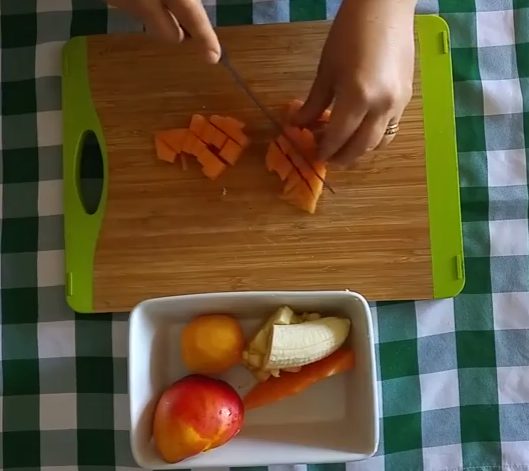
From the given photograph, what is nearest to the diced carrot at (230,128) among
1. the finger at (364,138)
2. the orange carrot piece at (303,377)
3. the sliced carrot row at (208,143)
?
the sliced carrot row at (208,143)

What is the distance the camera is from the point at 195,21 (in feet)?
2.52

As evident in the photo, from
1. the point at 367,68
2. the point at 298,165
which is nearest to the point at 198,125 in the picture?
the point at 298,165

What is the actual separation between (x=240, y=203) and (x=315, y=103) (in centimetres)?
15

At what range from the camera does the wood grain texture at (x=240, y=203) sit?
3.15 feet

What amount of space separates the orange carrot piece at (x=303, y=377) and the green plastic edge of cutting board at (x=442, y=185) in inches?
5.3

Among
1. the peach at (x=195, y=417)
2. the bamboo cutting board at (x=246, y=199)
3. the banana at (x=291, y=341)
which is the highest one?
the bamboo cutting board at (x=246, y=199)

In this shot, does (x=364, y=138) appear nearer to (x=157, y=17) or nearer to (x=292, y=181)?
(x=292, y=181)

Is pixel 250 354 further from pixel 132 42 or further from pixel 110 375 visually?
pixel 132 42

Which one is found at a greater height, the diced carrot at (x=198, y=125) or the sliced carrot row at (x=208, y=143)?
the diced carrot at (x=198, y=125)

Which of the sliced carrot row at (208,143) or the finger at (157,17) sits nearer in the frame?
the finger at (157,17)

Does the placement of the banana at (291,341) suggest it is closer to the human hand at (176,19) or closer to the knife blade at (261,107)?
the knife blade at (261,107)

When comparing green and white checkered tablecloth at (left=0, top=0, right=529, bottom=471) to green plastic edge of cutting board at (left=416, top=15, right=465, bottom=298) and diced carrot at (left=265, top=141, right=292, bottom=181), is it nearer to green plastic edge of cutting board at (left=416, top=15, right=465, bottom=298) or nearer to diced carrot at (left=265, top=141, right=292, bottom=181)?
green plastic edge of cutting board at (left=416, top=15, right=465, bottom=298)

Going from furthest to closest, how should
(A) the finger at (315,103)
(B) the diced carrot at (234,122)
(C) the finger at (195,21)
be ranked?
(B) the diced carrot at (234,122), (A) the finger at (315,103), (C) the finger at (195,21)

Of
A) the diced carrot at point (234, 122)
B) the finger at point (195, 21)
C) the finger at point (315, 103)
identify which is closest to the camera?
the finger at point (195, 21)
